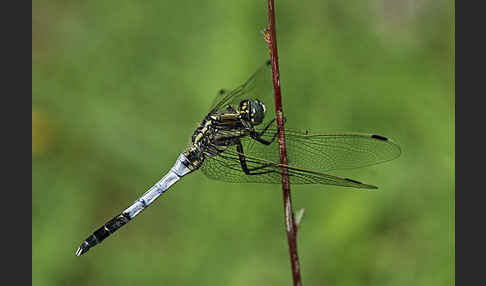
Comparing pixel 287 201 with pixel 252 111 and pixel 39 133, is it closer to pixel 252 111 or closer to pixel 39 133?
pixel 252 111

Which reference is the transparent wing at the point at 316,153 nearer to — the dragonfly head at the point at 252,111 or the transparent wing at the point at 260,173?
the transparent wing at the point at 260,173

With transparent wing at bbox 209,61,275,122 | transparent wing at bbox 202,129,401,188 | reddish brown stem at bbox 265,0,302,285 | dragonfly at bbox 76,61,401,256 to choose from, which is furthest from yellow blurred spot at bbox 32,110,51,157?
reddish brown stem at bbox 265,0,302,285

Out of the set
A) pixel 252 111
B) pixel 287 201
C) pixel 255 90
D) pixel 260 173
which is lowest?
pixel 287 201

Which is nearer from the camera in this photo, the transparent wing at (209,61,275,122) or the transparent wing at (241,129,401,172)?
the transparent wing at (241,129,401,172)

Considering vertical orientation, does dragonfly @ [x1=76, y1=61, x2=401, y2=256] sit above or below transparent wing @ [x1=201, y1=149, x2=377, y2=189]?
above

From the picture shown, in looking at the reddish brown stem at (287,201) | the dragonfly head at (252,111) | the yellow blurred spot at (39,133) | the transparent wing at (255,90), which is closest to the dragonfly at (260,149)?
the dragonfly head at (252,111)

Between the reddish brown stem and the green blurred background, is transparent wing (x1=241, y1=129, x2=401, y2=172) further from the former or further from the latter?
the green blurred background

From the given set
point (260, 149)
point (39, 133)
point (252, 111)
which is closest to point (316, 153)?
point (260, 149)

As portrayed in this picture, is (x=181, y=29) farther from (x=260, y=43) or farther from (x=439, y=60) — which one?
(x=439, y=60)
